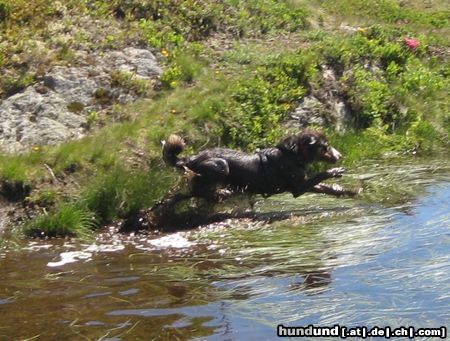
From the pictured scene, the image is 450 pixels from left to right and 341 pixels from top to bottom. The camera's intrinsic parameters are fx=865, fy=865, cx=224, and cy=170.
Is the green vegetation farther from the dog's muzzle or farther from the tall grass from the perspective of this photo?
the dog's muzzle

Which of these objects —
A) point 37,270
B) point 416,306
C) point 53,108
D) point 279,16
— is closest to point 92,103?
point 53,108

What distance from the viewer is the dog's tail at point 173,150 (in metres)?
9.99

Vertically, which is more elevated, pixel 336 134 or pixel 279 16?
pixel 279 16

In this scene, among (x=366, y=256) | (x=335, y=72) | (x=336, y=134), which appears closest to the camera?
(x=366, y=256)

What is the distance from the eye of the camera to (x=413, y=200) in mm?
10008

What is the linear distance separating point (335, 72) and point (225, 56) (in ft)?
6.19

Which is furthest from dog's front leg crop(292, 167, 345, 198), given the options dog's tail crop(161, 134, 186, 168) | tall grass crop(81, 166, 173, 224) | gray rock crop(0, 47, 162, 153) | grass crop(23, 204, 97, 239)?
gray rock crop(0, 47, 162, 153)

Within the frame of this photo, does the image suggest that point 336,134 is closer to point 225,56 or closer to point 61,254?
point 225,56

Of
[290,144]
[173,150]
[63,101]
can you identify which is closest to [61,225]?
[173,150]

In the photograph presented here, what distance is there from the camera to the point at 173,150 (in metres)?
10.0

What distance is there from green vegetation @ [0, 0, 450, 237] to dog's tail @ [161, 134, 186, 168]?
34 cm

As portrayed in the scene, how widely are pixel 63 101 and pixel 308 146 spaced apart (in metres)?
4.02

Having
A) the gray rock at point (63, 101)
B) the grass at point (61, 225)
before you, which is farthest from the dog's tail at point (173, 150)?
the gray rock at point (63, 101)

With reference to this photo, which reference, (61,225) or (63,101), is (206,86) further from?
(61,225)
